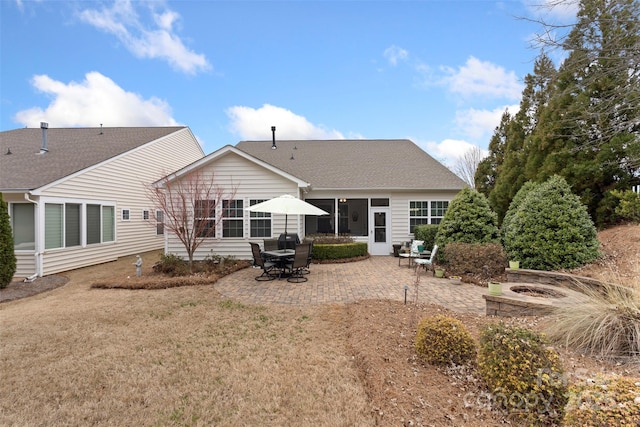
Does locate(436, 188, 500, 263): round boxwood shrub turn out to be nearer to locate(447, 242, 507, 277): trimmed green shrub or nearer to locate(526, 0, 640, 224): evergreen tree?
locate(447, 242, 507, 277): trimmed green shrub

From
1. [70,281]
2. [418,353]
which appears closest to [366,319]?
[418,353]

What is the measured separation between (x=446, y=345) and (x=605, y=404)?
1516 mm

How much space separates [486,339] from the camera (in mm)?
3080

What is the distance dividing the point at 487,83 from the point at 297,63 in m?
7.56

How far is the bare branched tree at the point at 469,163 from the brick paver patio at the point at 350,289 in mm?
23941

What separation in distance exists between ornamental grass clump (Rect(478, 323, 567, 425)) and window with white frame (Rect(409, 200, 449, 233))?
1074 cm

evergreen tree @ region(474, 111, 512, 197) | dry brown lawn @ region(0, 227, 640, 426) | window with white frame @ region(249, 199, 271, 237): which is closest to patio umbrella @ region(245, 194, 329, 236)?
window with white frame @ region(249, 199, 271, 237)

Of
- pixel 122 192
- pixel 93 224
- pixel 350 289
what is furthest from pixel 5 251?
pixel 350 289

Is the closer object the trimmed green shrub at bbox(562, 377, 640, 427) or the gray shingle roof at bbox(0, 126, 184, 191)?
the trimmed green shrub at bbox(562, 377, 640, 427)

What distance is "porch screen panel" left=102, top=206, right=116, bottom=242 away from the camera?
11.7 meters

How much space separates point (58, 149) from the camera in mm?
12664

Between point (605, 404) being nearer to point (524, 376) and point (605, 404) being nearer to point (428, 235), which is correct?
point (524, 376)

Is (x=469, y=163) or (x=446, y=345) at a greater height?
(x=469, y=163)

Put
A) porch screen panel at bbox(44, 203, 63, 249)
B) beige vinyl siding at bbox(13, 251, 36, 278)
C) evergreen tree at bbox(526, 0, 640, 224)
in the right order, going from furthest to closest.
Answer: porch screen panel at bbox(44, 203, 63, 249), beige vinyl siding at bbox(13, 251, 36, 278), evergreen tree at bbox(526, 0, 640, 224)
